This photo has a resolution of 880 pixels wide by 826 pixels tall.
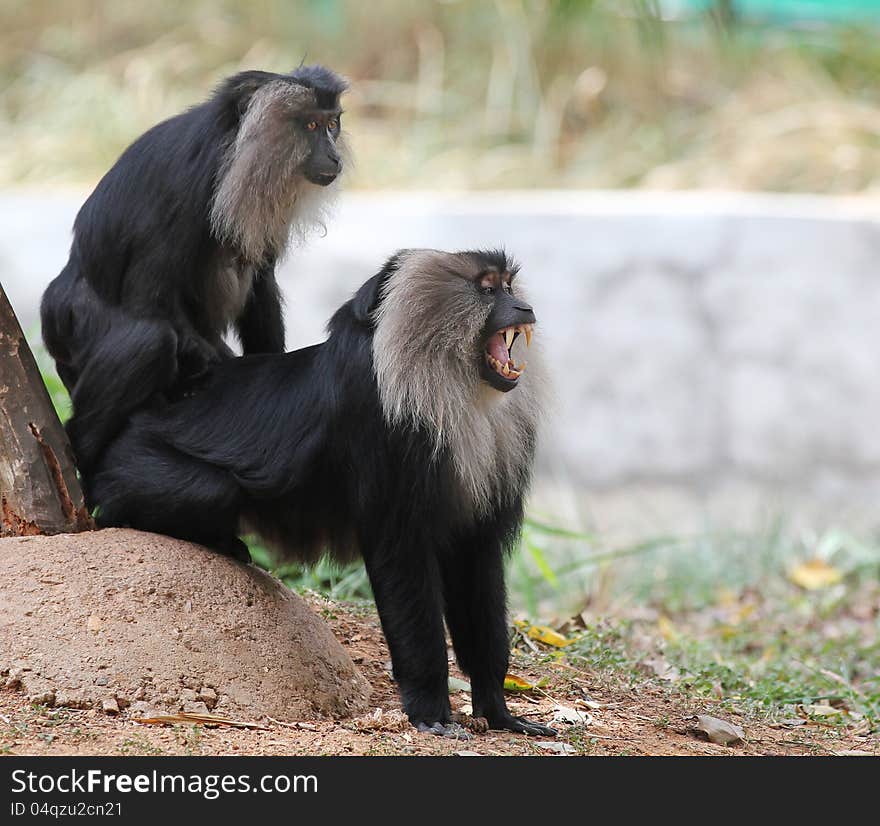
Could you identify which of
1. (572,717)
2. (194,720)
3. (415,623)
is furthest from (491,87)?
(194,720)

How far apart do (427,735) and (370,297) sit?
120 cm

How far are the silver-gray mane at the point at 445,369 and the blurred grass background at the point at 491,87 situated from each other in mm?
6386

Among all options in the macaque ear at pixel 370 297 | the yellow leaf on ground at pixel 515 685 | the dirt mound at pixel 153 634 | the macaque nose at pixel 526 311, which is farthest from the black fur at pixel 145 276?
the yellow leaf on ground at pixel 515 685

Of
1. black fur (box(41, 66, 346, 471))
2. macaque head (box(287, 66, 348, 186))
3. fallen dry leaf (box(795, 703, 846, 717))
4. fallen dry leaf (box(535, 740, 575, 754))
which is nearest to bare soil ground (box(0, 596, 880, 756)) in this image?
fallen dry leaf (box(535, 740, 575, 754))

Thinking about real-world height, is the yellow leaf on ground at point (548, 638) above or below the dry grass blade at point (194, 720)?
below

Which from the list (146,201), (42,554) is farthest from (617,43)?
(42,554)

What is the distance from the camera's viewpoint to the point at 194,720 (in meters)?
3.42

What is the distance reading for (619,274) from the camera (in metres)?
8.66

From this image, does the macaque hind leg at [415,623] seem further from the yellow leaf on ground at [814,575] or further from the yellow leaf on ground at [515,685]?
the yellow leaf on ground at [814,575]

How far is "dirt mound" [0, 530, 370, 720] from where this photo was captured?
3.49 metres

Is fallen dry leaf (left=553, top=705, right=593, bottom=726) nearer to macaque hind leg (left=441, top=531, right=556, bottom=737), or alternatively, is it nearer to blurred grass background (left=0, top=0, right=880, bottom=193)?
macaque hind leg (left=441, top=531, right=556, bottom=737)

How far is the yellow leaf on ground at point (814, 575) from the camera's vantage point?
7.13 meters

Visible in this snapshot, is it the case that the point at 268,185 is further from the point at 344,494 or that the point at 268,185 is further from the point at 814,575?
the point at 814,575

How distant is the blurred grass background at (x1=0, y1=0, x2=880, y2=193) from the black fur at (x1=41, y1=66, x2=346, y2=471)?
581cm
